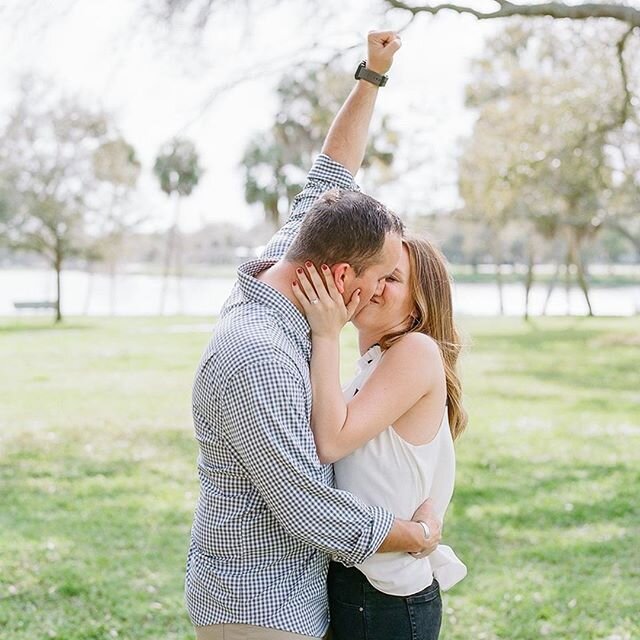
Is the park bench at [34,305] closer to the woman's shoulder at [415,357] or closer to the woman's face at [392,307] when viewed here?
the woman's face at [392,307]

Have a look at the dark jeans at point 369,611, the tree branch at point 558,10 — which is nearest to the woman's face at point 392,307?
the dark jeans at point 369,611

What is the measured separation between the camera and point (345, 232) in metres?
2.09

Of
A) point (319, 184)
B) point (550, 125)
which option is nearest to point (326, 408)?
point (319, 184)

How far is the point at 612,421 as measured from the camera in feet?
37.9

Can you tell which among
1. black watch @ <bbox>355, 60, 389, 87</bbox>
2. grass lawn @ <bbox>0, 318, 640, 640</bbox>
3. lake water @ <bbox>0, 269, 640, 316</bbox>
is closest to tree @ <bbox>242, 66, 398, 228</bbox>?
lake water @ <bbox>0, 269, 640, 316</bbox>

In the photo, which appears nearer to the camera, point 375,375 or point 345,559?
point 345,559

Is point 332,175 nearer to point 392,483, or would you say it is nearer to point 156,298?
point 392,483

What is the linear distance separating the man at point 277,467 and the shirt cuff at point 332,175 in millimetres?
612

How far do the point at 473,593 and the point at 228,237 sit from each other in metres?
70.1

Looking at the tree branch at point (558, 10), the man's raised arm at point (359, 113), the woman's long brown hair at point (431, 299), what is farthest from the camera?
the tree branch at point (558, 10)

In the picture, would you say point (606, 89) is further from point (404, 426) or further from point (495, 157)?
point (404, 426)

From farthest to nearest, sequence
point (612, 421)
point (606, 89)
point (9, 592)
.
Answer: point (606, 89) → point (612, 421) → point (9, 592)

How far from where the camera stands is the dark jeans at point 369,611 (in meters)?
2.36

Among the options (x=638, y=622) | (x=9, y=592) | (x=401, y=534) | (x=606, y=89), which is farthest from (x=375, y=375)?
(x=606, y=89)
